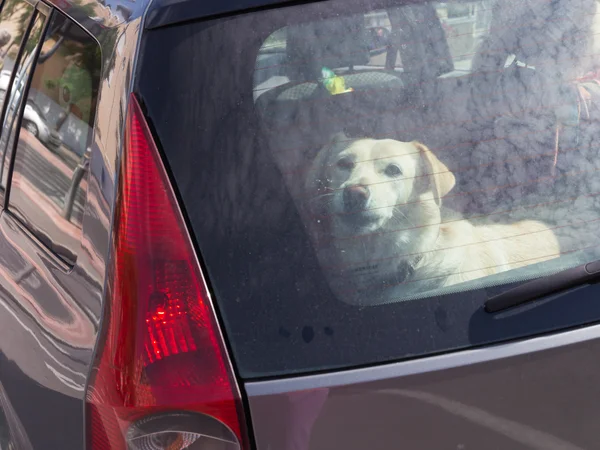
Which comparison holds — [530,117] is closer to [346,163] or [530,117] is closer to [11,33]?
[346,163]

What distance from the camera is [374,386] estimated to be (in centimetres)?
147

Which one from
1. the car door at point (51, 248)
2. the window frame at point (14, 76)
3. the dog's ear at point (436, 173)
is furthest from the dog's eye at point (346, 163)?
the window frame at point (14, 76)

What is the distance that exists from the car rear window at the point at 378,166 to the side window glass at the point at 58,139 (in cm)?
35

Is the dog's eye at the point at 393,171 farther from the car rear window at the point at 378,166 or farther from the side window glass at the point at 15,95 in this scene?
the side window glass at the point at 15,95

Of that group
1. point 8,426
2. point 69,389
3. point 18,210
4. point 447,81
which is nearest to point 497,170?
point 447,81

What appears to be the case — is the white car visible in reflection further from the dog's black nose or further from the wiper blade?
the wiper blade

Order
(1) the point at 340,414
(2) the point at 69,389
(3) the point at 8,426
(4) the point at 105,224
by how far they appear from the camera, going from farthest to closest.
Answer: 1. (3) the point at 8,426
2. (2) the point at 69,389
3. (4) the point at 105,224
4. (1) the point at 340,414

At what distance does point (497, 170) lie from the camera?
65.4 inches

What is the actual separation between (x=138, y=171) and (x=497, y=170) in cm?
71

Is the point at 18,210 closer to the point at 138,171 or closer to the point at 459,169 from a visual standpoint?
the point at 138,171

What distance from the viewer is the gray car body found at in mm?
1467

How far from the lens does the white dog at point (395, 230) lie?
1.57 m

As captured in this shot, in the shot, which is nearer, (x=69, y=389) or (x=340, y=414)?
(x=340, y=414)

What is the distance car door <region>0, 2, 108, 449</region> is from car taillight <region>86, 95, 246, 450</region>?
0.35ft
